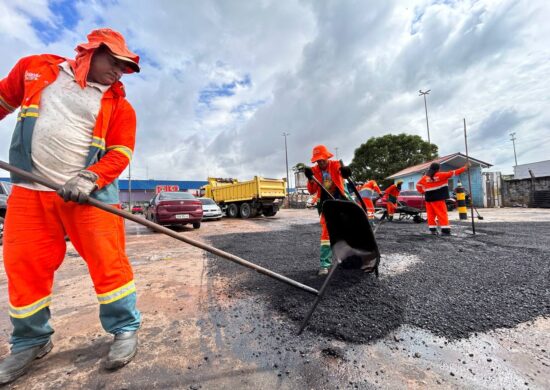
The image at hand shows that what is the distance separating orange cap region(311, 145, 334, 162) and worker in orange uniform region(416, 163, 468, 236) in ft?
14.3

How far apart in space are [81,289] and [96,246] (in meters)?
2.01

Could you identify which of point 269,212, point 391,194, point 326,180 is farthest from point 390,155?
point 326,180

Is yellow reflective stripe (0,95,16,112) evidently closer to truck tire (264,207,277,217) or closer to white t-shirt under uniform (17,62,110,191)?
white t-shirt under uniform (17,62,110,191)

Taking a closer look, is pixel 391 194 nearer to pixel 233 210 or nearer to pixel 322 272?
pixel 322 272

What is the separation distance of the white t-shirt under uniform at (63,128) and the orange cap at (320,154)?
2.37 metres

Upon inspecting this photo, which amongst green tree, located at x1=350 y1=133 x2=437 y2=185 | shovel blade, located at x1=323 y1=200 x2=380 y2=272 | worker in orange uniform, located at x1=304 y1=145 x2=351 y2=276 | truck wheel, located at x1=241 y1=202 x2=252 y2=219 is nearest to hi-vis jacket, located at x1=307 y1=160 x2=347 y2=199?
worker in orange uniform, located at x1=304 y1=145 x2=351 y2=276

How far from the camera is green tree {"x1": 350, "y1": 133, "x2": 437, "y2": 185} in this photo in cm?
3014

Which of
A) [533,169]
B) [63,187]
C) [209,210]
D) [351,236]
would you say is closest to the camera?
[63,187]

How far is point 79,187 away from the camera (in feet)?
4.90

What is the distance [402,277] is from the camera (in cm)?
307

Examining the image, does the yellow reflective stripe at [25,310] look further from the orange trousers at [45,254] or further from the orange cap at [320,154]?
the orange cap at [320,154]

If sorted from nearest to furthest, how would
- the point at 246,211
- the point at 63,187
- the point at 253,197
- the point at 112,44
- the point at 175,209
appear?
the point at 63,187 → the point at 112,44 → the point at 175,209 → the point at 253,197 → the point at 246,211

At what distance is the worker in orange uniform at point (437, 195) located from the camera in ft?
20.3

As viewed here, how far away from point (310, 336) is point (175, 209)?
7.68 m
